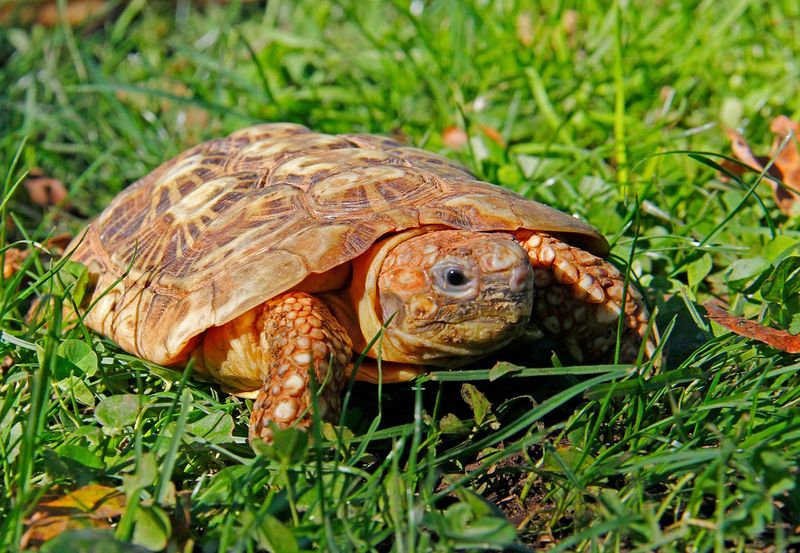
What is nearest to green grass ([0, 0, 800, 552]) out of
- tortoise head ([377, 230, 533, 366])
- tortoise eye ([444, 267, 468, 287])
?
tortoise head ([377, 230, 533, 366])

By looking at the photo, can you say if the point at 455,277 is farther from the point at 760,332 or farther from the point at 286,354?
the point at 760,332

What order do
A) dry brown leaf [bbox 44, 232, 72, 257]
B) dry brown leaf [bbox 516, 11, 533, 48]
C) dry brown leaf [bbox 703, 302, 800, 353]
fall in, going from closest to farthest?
dry brown leaf [bbox 703, 302, 800, 353], dry brown leaf [bbox 44, 232, 72, 257], dry brown leaf [bbox 516, 11, 533, 48]

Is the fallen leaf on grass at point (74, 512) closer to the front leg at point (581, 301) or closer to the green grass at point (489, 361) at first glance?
the green grass at point (489, 361)

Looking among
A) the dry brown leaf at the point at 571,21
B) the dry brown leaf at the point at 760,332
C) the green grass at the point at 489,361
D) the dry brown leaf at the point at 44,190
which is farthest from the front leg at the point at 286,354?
the dry brown leaf at the point at 571,21

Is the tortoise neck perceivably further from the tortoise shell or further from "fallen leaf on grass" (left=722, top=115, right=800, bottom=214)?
"fallen leaf on grass" (left=722, top=115, right=800, bottom=214)

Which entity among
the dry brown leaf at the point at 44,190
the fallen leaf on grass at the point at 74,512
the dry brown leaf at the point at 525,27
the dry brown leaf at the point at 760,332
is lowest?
the dry brown leaf at the point at 44,190

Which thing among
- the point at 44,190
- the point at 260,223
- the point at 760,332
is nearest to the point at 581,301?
the point at 760,332

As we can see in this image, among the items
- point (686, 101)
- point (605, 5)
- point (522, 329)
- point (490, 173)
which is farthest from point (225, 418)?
point (605, 5)
